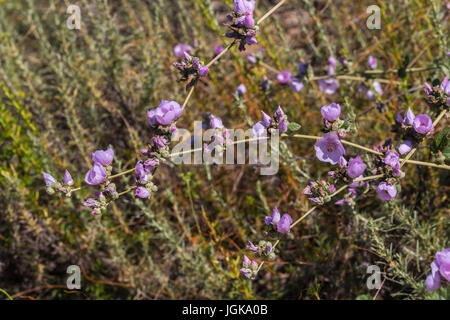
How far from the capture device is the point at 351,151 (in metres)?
1.91

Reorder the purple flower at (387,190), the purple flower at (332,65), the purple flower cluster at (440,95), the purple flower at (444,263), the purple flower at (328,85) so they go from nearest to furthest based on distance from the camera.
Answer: the purple flower at (444,263) < the purple flower at (387,190) < the purple flower cluster at (440,95) < the purple flower at (332,65) < the purple flower at (328,85)

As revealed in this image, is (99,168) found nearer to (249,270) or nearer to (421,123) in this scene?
(249,270)

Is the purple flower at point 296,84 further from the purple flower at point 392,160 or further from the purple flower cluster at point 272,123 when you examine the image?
the purple flower at point 392,160

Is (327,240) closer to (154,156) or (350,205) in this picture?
(350,205)

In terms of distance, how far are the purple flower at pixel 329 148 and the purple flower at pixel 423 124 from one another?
0.29 meters

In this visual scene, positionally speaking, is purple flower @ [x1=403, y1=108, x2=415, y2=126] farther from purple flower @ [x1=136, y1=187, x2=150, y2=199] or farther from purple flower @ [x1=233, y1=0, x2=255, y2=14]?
purple flower @ [x1=136, y1=187, x2=150, y2=199]

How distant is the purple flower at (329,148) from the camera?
145 centimetres

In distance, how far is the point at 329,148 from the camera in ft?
4.91

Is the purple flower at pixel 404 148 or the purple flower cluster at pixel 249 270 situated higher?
the purple flower at pixel 404 148

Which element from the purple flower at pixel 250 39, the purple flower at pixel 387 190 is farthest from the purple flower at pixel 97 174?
the purple flower at pixel 387 190

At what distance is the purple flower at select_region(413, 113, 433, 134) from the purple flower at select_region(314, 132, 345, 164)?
0.96ft

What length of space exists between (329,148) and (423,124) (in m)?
0.36
